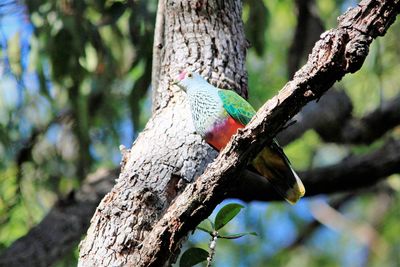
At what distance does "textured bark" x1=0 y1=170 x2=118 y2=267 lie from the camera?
4.68 metres

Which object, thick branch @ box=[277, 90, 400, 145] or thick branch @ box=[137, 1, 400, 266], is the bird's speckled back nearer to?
thick branch @ box=[137, 1, 400, 266]

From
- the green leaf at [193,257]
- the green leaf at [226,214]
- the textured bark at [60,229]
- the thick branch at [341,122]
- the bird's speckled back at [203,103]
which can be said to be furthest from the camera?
the thick branch at [341,122]

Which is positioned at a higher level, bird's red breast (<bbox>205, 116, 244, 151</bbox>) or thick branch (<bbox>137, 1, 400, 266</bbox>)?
bird's red breast (<bbox>205, 116, 244, 151</bbox>)

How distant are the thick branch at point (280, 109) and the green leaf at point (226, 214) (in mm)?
245

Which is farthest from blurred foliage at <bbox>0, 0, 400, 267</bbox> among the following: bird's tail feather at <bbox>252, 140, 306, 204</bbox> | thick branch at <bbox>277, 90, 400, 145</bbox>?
bird's tail feather at <bbox>252, 140, 306, 204</bbox>

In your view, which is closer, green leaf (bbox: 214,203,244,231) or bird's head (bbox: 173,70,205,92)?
green leaf (bbox: 214,203,244,231)

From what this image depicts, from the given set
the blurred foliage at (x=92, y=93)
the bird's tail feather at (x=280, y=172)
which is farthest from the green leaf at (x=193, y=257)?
the blurred foliage at (x=92, y=93)

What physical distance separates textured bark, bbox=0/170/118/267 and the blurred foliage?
0.13 m

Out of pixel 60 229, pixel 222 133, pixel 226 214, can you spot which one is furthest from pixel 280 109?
pixel 60 229

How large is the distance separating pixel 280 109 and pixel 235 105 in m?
0.94

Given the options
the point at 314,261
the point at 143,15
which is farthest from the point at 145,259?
the point at 314,261

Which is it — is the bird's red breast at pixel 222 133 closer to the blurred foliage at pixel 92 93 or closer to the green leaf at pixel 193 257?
the green leaf at pixel 193 257

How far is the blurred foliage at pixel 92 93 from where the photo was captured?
4.90 metres

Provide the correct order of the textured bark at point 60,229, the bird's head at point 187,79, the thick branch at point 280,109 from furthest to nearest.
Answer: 1. the textured bark at point 60,229
2. the bird's head at point 187,79
3. the thick branch at point 280,109
